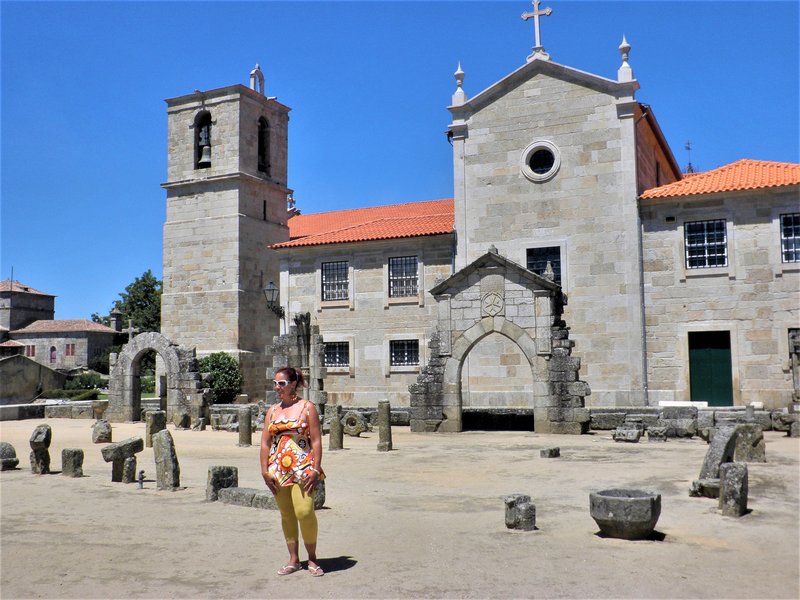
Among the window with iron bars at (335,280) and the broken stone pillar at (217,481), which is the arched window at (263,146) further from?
the broken stone pillar at (217,481)

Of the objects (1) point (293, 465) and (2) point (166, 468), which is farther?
(2) point (166, 468)

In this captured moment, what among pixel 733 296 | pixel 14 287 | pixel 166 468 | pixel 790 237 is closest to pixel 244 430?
pixel 166 468

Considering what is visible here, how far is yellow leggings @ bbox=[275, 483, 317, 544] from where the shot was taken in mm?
6031

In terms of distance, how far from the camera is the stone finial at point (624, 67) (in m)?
23.6

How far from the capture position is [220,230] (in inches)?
1272

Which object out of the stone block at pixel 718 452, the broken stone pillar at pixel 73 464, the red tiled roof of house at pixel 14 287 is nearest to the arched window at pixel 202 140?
the broken stone pillar at pixel 73 464

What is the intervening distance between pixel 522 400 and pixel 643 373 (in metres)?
3.81

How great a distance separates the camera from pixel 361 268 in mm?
27500

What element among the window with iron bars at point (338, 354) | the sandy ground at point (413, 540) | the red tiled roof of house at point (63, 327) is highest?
the red tiled roof of house at point (63, 327)

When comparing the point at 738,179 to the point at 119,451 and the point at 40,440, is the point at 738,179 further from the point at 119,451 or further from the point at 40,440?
the point at 40,440

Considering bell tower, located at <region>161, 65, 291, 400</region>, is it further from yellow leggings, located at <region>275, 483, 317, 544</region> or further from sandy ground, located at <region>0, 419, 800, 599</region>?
yellow leggings, located at <region>275, 483, 317, 544</region>

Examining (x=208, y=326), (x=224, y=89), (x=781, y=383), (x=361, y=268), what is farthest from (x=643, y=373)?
(x=224, y=89)

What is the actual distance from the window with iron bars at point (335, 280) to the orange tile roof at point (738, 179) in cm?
1110

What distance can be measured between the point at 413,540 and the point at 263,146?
1188 inches
